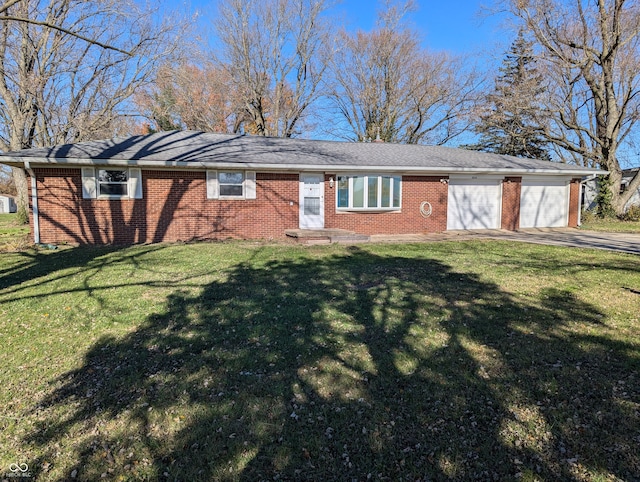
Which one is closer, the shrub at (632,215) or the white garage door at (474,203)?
the white garage door at (474,203)

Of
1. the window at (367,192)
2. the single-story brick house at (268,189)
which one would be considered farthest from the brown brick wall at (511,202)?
the window at (367,192)

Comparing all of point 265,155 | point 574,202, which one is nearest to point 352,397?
point 265,155

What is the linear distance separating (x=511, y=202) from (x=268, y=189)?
9325 mm

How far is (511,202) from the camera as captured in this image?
584 inches

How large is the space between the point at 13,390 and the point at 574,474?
13.0 ft

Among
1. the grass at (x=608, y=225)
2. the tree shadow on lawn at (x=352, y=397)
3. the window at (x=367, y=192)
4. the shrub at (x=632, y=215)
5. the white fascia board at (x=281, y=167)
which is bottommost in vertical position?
the tree shadow on lawn at (x=352, y=397)

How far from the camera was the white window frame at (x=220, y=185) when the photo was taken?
38.9ft

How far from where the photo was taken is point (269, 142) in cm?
1508

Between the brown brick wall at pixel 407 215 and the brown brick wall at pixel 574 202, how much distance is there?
559 cm

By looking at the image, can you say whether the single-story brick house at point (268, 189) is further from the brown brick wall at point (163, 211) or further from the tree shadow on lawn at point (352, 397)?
the tree shadow on lawn at point (352, 397)

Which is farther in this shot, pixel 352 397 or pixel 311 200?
pixel 311 200

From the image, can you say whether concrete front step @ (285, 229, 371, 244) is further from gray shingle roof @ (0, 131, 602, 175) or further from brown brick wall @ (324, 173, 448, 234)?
gray shingle roof @ (0, 131, 602, 175)

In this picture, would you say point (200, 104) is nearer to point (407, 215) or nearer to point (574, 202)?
point (407, 215)

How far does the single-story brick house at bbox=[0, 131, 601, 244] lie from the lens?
1102 centimetres
